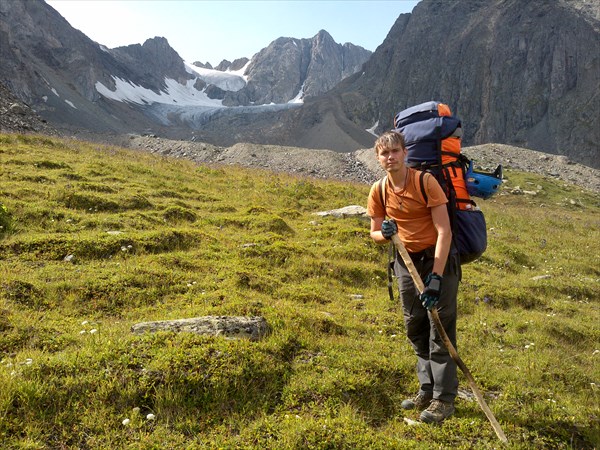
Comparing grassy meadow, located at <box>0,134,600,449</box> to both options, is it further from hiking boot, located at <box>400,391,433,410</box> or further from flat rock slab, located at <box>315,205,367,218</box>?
flat rock slab, located at <box>315,205,367,218</box>

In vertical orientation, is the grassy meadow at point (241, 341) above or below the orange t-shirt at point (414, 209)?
below

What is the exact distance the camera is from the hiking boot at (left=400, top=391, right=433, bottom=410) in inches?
228

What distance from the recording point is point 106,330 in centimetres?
659

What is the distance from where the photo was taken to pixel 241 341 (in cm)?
630

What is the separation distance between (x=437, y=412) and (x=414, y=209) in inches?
112

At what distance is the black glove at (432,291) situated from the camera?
489 cm

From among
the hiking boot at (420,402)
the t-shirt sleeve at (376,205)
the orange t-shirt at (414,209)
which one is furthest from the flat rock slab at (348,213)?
the hiking boot at (420,402)

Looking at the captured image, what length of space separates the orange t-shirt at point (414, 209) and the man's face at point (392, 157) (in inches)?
9.2

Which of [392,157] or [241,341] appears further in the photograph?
[241,341]

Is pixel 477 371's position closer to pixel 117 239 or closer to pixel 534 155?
pixel 117 239

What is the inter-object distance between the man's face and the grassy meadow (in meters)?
3.37

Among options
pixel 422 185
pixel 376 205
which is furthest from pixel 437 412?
pixel 422 185

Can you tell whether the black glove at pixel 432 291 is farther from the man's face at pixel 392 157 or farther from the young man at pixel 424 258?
the man's face at pixel 392 157

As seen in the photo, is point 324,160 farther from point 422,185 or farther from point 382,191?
point 422,185
